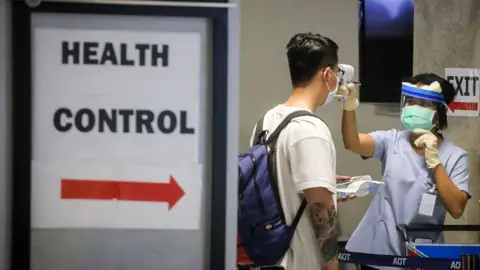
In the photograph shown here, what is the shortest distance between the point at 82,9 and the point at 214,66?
0.27 metres

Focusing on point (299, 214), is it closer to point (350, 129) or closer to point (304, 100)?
point (304, 100)

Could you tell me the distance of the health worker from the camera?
2391mm

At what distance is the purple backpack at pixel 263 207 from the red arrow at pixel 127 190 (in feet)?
2.68

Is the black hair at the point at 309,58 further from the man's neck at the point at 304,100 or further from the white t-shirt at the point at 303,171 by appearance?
the white t-shirt at the point at 303,171

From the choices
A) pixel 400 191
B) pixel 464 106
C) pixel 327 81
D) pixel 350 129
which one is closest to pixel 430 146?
pixel 400 191

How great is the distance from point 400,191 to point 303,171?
828 millimetres

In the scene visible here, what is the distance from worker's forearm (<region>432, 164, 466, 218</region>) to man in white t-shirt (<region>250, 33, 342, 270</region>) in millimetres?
580

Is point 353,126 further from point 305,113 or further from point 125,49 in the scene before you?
point 125,49

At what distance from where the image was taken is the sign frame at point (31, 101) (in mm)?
1092

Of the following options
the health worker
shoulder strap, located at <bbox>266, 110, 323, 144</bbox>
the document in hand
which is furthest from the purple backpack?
the health worker

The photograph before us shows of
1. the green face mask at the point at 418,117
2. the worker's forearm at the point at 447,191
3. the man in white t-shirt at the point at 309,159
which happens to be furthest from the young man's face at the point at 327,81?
the worker's forearm at the point at 447,191

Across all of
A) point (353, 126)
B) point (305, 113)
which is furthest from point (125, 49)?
point (353, 126)

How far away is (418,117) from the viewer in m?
2.43

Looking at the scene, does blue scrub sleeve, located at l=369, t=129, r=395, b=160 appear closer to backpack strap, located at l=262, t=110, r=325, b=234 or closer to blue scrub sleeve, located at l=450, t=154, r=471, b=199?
blue scrub sleeve, located at l=450, t=154, r=471, b=199
